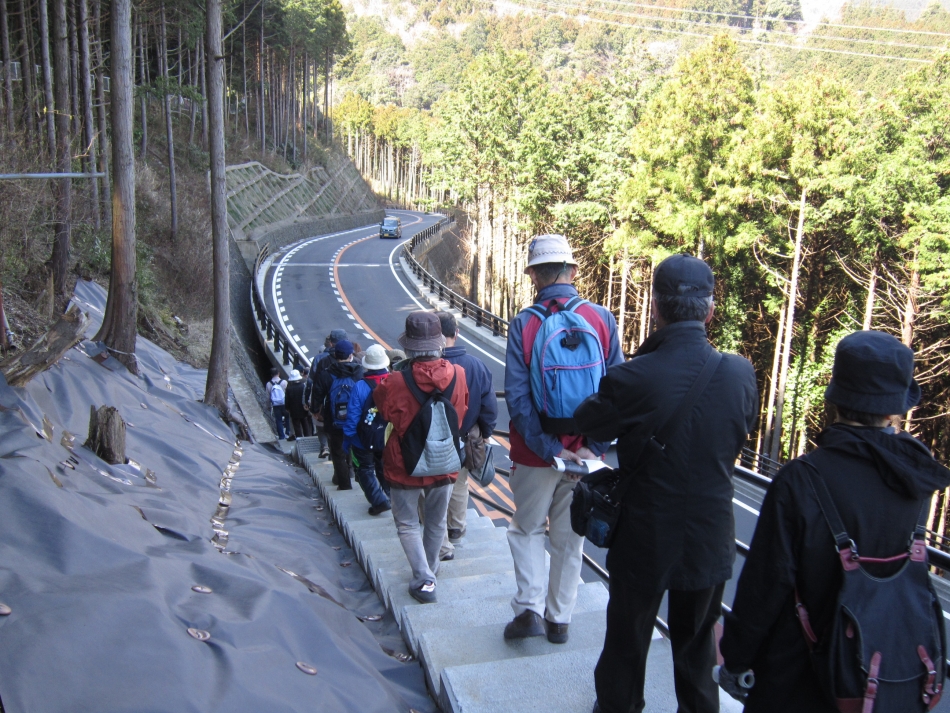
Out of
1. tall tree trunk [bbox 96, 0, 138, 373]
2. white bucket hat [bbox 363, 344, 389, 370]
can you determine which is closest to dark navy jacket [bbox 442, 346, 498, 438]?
white bucket hat [bbox 363, 344, 389, 370]

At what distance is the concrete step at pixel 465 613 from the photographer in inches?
163

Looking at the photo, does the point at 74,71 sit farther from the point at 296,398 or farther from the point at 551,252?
the point at 551,252

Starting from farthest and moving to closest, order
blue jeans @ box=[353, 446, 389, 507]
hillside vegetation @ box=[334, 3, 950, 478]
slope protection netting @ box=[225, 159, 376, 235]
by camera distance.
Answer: slope protection netting @ box=[225, 159, 376, 235], hillside vegetation @ box=[334, 3, 950, 478], blue jeans @ box=[353, 446, 389, 507]

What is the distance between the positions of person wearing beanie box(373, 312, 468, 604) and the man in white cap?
0.85 meters

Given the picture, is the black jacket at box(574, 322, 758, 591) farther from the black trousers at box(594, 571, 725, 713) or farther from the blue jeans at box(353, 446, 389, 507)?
the blue jeans at box(353, 446, 389, 507)

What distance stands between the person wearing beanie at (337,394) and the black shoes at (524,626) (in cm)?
395

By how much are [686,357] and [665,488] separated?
48 centimetres

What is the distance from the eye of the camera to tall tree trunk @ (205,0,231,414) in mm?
12391

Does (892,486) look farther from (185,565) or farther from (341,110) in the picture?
(341,110)

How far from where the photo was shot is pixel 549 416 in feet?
11.2

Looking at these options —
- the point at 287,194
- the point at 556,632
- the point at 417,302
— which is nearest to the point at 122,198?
the point at 556,632

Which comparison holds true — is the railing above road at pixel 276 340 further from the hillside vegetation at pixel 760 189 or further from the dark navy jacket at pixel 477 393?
the dark navy jacket at pixel 477 393

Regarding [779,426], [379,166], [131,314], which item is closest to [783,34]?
[379,166]

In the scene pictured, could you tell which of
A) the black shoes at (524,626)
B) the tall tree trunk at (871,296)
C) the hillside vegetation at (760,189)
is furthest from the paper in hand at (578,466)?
the tall tree trunk at (871,296)
